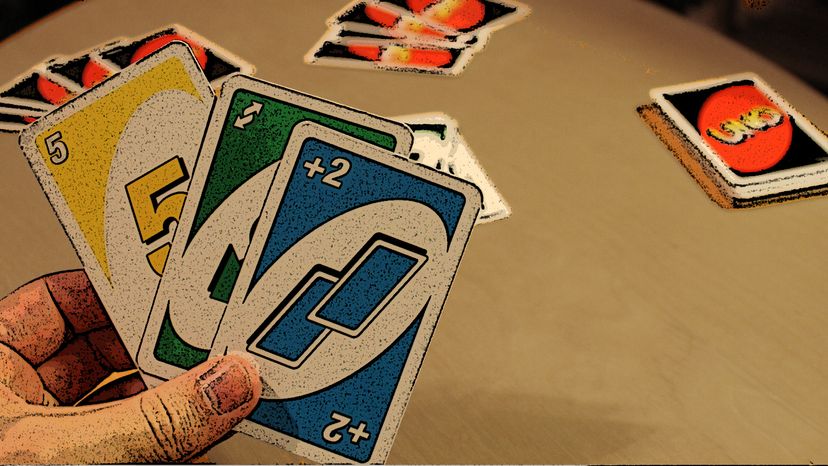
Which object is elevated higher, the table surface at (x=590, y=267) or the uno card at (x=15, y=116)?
the uno card at (x=15, y=116)

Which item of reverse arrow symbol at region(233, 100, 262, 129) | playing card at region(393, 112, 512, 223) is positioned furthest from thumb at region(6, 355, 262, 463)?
playing card at region(393, 112, 512, 223)

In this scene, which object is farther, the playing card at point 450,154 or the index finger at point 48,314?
the playing card at point 450,154

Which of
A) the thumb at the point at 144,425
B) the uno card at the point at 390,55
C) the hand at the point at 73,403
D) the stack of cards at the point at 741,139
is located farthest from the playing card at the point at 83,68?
the stack of cards at the point at 741,139

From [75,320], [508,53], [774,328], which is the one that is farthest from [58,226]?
[774,328]

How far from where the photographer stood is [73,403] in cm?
84

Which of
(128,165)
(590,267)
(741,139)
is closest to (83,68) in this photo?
(128,165)

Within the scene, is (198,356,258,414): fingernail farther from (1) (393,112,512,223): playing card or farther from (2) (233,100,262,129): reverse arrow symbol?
(1) (393,112,512,223): playing card

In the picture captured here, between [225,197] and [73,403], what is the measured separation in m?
0.38

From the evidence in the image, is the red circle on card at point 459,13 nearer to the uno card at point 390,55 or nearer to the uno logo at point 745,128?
the uno card at point 390,55

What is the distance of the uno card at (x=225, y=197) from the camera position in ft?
2.33

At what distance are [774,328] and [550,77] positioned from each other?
604 millimetres

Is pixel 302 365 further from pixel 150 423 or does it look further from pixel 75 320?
pixel 75 320

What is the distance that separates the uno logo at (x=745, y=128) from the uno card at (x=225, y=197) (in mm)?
602

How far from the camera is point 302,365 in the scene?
0.72m
